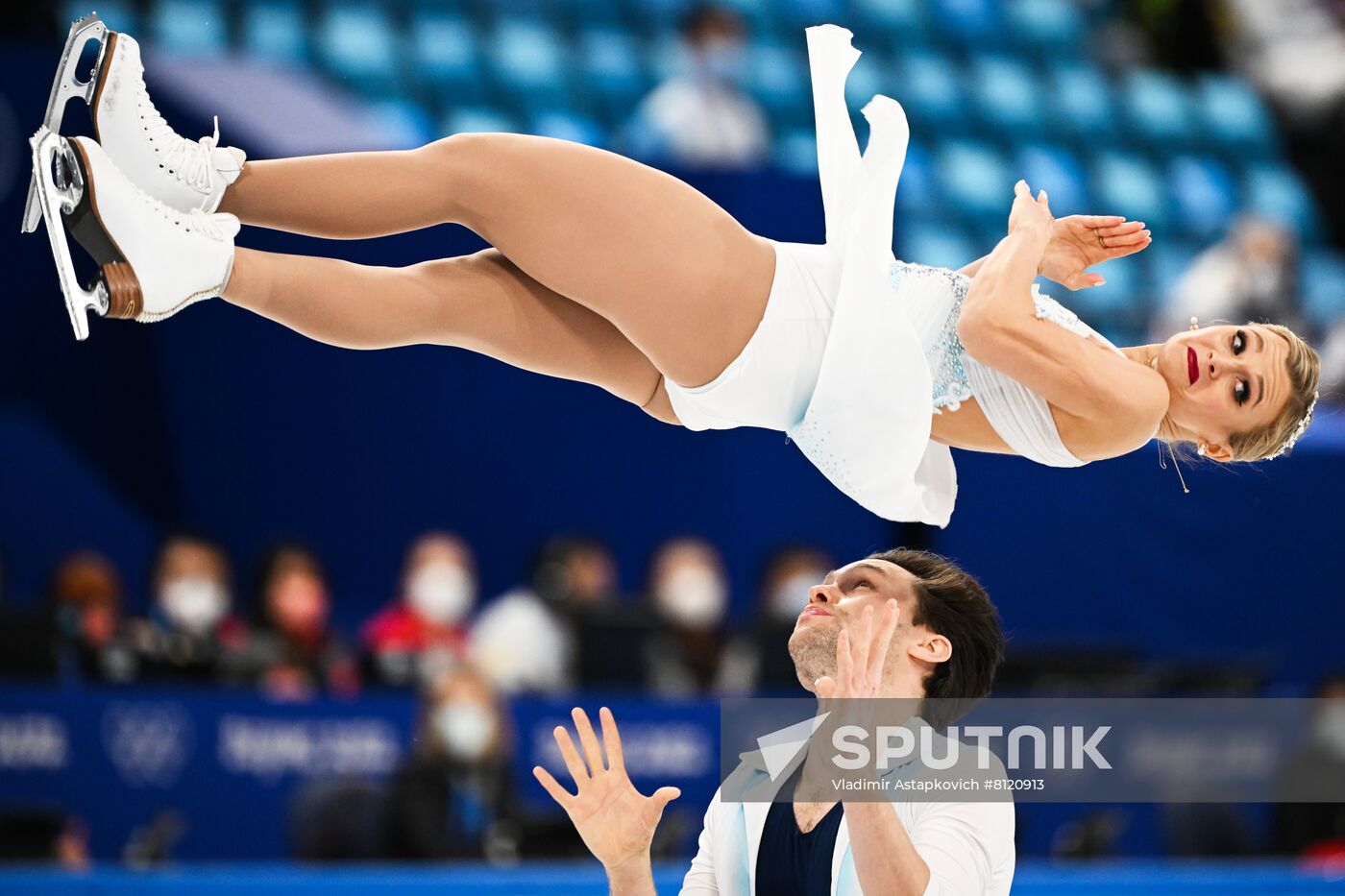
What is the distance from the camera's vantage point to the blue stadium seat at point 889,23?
11500 mm

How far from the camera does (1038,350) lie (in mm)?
3273

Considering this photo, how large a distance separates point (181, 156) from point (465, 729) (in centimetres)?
345

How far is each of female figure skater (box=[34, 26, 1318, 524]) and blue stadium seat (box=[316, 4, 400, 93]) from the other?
22.2 ft

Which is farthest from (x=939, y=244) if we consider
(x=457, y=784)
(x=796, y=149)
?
(x=457, y=784)

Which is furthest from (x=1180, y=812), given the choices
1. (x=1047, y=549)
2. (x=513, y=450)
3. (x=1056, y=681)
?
(x=513, y=450)

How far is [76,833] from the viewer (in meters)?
6.30

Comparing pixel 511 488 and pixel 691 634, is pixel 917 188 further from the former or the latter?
pixel 691 634

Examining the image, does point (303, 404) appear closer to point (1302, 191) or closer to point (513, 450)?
point (513, 450)

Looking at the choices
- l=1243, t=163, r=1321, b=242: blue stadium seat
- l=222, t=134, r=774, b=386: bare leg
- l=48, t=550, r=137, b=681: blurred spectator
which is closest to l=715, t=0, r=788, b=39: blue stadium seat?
l=1243, t=163, r=1321, b=242: blue stadium seat

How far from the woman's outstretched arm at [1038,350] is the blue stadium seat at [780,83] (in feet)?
24.3

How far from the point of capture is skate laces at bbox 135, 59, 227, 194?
3.19 m

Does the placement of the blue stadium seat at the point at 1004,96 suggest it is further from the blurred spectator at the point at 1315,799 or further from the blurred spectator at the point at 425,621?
the blurred spectator at the point at 425,621

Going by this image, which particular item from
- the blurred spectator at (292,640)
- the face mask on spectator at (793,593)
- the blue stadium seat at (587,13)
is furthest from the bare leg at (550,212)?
the blue stadium seat at (587,13)

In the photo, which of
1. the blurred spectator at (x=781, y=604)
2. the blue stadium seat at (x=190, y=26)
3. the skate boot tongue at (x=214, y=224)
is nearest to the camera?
the skate boot tongue at (x=214, y=224)
